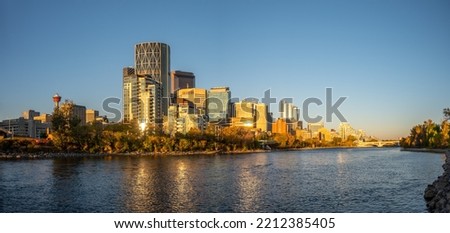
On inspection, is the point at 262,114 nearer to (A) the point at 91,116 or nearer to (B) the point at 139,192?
(B) the point at 139,192

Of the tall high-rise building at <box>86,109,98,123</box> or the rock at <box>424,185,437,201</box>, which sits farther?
the tall high-rise building at <box>86,109,98,123</box>

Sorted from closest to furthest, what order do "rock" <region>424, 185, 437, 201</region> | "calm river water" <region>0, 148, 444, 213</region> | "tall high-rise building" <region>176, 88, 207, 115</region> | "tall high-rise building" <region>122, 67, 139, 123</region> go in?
"calm river water" <region>0, 148, 444, 213</region> < "rock" <region>424, 185, 437, 201</region> < "tall high-rise building" <region>122, 67, 139, 123</region> < "tall high-rise building" <region>176, 88, 207, 115</region>

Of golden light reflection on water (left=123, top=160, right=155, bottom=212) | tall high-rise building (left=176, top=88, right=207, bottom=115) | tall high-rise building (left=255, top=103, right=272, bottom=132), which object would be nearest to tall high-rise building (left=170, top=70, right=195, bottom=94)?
tall high-rise building (left=176, top=88, right=207, bottom=115)

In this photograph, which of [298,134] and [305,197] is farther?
[298,134]

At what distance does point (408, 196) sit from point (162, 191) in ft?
14.8

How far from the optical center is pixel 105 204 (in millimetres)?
7168

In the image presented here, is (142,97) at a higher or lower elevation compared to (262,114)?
higher

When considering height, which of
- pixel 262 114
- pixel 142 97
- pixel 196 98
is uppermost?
pixel 196 98

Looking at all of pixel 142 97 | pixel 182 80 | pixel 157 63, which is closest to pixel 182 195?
pixel 142 97

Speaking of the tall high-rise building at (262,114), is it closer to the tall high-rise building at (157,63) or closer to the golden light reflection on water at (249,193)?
the golden light reflection on water at (249,193)

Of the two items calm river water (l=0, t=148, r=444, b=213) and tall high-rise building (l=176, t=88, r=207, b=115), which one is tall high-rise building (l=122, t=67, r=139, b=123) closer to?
tall high-rise building (l=176, t=88, r=207, b=115)

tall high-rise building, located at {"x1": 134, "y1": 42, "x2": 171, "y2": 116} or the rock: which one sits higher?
tall high-rise building, located at {"x1": 134, "y1": 42, "x2": 171, "y2": 116}
